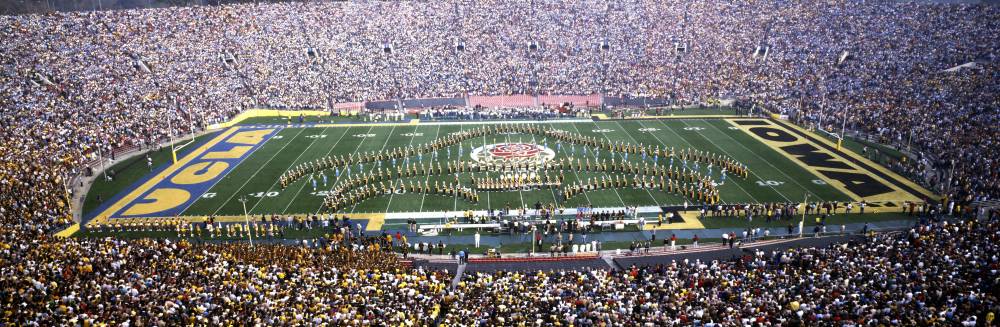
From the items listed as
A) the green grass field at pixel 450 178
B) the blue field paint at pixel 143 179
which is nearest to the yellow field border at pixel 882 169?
the green grass field at pixel 450 178

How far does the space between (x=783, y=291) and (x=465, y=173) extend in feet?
73.8

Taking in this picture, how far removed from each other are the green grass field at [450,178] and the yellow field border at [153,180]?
3.62 metres

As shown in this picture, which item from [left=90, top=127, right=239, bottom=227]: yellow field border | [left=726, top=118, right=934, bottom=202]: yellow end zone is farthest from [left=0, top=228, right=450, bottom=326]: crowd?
[left=726, top=118, right=934, bottom=202]: yellow end zone

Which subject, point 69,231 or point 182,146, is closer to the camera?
point 69,231

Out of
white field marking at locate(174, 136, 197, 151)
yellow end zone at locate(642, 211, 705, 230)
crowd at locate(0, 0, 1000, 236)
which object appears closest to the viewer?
yellow end zone at locate(642, 211, 705, 230)

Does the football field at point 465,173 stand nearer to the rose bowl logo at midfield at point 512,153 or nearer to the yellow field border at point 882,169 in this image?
the yellow field border at point 882,169

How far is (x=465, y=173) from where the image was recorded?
3756 centimetres

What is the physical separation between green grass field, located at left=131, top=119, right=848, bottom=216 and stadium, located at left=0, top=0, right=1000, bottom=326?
29 cm

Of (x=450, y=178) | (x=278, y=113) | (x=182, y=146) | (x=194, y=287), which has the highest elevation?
(x=194, y=287)

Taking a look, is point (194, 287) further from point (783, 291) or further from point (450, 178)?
point (450, 178)

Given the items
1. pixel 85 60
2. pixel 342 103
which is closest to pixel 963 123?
pixel 342 103

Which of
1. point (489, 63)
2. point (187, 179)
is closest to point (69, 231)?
point (187, 179)

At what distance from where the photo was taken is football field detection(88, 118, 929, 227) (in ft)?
106

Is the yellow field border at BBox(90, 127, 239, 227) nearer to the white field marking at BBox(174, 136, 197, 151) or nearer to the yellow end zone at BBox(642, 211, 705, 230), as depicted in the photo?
the white field marking at BBox(174, 136, 197, 151)
